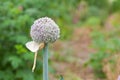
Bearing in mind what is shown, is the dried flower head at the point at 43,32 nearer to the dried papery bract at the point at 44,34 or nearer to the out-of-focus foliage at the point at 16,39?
the dried papery bract at the point at 44,34

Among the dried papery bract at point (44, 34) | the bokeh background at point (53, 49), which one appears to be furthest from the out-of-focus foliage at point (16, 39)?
the dried papery bract at point (44, 34)

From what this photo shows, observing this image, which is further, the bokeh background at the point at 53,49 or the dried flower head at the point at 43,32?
the bokeh background at the point at 53,49

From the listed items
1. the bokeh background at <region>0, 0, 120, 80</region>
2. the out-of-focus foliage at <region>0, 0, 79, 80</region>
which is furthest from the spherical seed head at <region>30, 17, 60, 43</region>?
the out-of-focus foliage at <region>0, 0, 79, 80</region>

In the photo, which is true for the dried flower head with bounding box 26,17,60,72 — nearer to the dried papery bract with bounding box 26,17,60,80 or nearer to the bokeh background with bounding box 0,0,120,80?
the dried papery bract with bounding box 26,17,60,80

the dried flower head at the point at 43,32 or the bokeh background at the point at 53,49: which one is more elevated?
the bokeh background at the point at 53,49

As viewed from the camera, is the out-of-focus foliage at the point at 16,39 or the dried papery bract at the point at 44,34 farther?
the out-of-focus foliage at the point at 16,39

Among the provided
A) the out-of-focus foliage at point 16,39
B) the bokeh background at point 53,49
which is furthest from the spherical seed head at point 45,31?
the out-of-focus foliage at point 16,39

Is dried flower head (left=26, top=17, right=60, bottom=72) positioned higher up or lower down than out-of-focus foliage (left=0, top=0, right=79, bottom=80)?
lower down

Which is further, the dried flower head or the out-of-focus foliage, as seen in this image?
the out-of-focus foliage

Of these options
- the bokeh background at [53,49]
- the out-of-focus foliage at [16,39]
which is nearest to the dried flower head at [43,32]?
the bokeh background at [53,49]

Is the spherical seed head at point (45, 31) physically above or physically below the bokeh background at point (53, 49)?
below

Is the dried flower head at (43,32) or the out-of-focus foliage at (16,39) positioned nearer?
the dried flower head at (43,32)

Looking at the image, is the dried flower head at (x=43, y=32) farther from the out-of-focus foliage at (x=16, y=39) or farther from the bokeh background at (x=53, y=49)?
the out-of-focus foliage at (x=16, y=39)

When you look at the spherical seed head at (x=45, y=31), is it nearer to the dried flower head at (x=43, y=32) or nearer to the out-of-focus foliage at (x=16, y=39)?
the dried flower head at (x=43, y=32)
